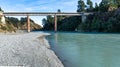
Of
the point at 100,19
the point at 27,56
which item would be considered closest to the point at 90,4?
→ the point at 100,19

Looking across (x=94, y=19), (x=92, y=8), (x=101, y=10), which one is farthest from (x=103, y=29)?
(x=92, y=8)

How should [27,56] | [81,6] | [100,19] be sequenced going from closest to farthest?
1. [27,56]
2. [100,19]
3. [81,6]

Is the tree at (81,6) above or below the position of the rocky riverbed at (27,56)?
above

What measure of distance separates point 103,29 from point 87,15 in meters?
28.4

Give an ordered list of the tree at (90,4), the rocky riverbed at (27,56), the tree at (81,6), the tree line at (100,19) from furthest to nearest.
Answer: the tree at (81,6)
the tree at (90,4)
the tree line at (100,19)
the rocky riverbed at (27,56)

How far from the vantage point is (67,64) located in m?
24.2

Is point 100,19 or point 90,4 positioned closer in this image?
point 100,19

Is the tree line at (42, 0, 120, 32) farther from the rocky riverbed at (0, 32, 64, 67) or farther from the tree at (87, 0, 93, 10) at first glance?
the rocky riverbed at (0, 32, 64, 67)

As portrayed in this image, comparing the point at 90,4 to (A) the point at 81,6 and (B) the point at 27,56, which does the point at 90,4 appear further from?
(B) the point at 27,56

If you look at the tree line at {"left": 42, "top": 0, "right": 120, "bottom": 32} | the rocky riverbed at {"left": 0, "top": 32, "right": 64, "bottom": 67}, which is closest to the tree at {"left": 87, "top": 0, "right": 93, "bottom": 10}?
the tree line at {"left": 42, "top": 0, "right": 120, "bottom": 32}

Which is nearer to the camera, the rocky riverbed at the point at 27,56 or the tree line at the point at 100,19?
the rocky riverbed at the point at 27,56

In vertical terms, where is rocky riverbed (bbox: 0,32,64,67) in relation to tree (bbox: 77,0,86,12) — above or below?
below

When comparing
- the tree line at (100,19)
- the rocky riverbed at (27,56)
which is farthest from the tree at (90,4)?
the rocky riverbed at (27,56)

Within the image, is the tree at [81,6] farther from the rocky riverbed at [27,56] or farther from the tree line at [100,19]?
the rocky riverbed at [27,56]
